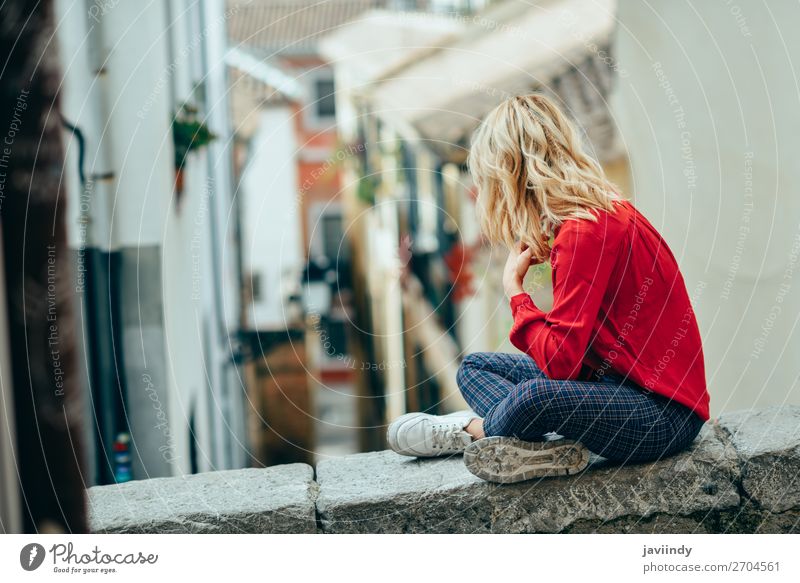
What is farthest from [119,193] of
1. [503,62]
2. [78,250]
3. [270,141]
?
[270,141]

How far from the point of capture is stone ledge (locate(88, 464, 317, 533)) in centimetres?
179

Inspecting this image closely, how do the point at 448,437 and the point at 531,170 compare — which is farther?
the point at 448,437

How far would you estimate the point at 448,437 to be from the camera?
6.14ft

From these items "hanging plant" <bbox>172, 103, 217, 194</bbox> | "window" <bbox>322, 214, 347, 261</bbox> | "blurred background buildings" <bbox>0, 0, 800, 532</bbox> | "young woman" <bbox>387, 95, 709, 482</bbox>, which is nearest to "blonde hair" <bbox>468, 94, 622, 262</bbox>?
"young woman" <bbox>387, 95, 709, 482</bbox>

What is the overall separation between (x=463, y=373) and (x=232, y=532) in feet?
1.79

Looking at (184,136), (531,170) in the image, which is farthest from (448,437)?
(184,136)

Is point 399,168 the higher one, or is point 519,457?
point 399,168

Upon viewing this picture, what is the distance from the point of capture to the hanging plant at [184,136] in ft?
10.4

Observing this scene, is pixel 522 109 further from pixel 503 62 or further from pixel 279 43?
pixel 279 43

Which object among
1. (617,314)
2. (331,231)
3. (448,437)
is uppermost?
(331,231)

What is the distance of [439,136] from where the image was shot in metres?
5.55

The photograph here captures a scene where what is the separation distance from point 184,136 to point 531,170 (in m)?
1.77

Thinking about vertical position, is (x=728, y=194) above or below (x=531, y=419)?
above

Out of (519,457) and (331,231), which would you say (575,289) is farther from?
(331,231)
